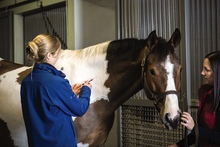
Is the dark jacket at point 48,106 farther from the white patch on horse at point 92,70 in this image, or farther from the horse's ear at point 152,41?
the horse's ear at point 152,41

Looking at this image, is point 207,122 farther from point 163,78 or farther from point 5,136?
point 5,136

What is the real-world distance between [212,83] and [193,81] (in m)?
0.95

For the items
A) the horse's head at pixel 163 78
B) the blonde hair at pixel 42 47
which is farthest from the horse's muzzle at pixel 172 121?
the blonde hair at pixel 42 47

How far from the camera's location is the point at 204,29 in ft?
7.82

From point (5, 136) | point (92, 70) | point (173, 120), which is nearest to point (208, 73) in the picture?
point (173, 120)

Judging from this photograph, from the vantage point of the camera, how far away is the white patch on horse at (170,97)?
150 centimetres

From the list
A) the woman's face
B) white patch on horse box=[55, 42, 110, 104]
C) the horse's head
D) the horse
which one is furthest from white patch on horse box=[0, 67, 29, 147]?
the woman's face

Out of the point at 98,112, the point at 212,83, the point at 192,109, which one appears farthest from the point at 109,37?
the point at 212,83

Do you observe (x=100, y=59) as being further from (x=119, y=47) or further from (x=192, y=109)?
(x=192, y=109)

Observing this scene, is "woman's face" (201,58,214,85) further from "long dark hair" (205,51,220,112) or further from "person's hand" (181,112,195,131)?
"person's hand" (181,112,195,131)

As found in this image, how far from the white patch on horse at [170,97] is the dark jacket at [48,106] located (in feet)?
1.63

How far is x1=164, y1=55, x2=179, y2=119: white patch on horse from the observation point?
150cm

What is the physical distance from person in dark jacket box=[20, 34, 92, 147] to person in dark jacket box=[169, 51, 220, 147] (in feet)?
2.13


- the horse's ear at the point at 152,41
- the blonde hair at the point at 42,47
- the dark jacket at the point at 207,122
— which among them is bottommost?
the dark jacket at the point at 207,122
